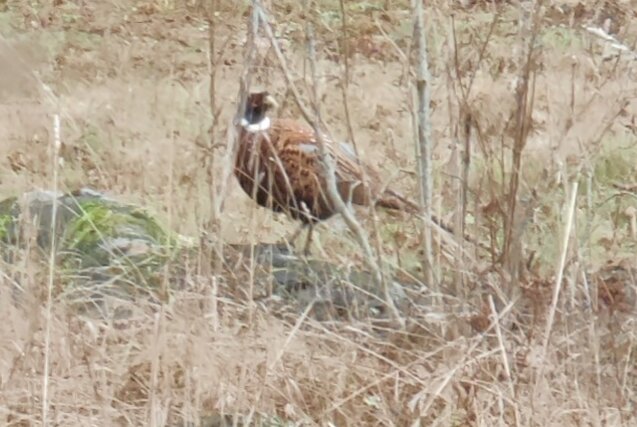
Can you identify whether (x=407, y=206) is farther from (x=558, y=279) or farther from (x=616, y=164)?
(x=616, y=164)

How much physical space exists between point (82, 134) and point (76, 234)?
11.3ft

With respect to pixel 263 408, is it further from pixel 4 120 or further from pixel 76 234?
pixel 4 120

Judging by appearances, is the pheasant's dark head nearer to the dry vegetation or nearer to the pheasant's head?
the pheasant's head

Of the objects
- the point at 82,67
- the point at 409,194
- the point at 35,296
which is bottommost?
the point at 82,67

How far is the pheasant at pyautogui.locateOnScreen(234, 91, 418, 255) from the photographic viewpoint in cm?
452

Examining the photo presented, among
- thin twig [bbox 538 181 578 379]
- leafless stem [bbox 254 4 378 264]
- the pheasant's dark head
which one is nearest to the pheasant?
the pheasant's dark head

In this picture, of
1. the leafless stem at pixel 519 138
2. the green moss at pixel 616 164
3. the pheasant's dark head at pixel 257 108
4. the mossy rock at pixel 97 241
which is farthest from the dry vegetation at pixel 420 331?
the green moss at pixel 616 164

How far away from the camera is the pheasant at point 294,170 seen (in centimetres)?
452

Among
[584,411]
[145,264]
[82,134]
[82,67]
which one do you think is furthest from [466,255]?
[82,67]

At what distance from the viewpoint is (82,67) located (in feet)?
34.1

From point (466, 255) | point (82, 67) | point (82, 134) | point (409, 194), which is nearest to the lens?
point (466, 255)

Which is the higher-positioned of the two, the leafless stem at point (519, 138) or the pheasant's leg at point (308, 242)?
the leafless stem at point (519, 138)

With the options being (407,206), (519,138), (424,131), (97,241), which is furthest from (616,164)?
(519,138)

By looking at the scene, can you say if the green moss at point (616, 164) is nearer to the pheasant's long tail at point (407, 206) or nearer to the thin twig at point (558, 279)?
the pheasant's long tail at point (407, 206)
